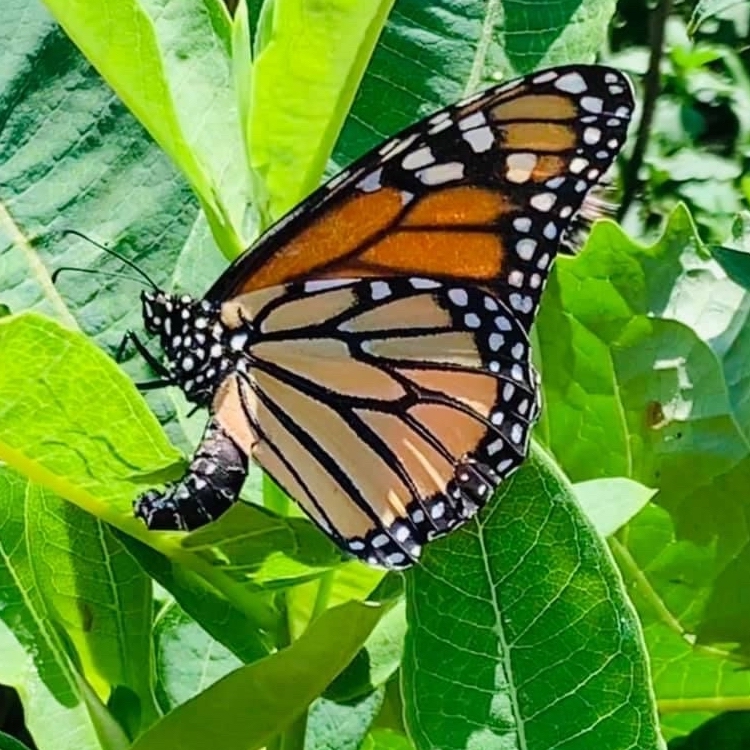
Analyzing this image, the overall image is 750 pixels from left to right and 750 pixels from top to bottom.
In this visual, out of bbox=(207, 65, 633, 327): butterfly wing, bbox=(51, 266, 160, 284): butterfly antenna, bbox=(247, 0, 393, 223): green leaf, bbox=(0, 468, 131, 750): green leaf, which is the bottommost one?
bbox=(0, 468, 131, 750): green leaf

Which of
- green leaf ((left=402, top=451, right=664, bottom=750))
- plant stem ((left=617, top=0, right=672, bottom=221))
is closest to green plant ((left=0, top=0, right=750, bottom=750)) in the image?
green leaf ((left=402, top=451, right=664, bottom=750))

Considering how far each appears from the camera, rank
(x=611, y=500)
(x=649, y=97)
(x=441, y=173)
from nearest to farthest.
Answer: (x=611, y=500)
(x=441, y=173)
(x=649, y=97)

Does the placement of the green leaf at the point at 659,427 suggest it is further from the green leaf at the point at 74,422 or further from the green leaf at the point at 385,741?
the green leaf at the point at 74,422

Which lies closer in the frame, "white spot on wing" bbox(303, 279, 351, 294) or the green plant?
the green plant

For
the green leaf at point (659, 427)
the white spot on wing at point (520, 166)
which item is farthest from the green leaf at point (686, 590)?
the white spot on wing at point (520, 166)

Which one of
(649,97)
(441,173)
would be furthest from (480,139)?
(649,97)

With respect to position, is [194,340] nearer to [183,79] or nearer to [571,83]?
[183,79]

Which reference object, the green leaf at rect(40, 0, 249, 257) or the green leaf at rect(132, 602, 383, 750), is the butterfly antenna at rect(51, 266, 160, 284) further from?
the green leaf at rect(132, 602, 383, 750)

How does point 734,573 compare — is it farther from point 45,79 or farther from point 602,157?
point 45,79
